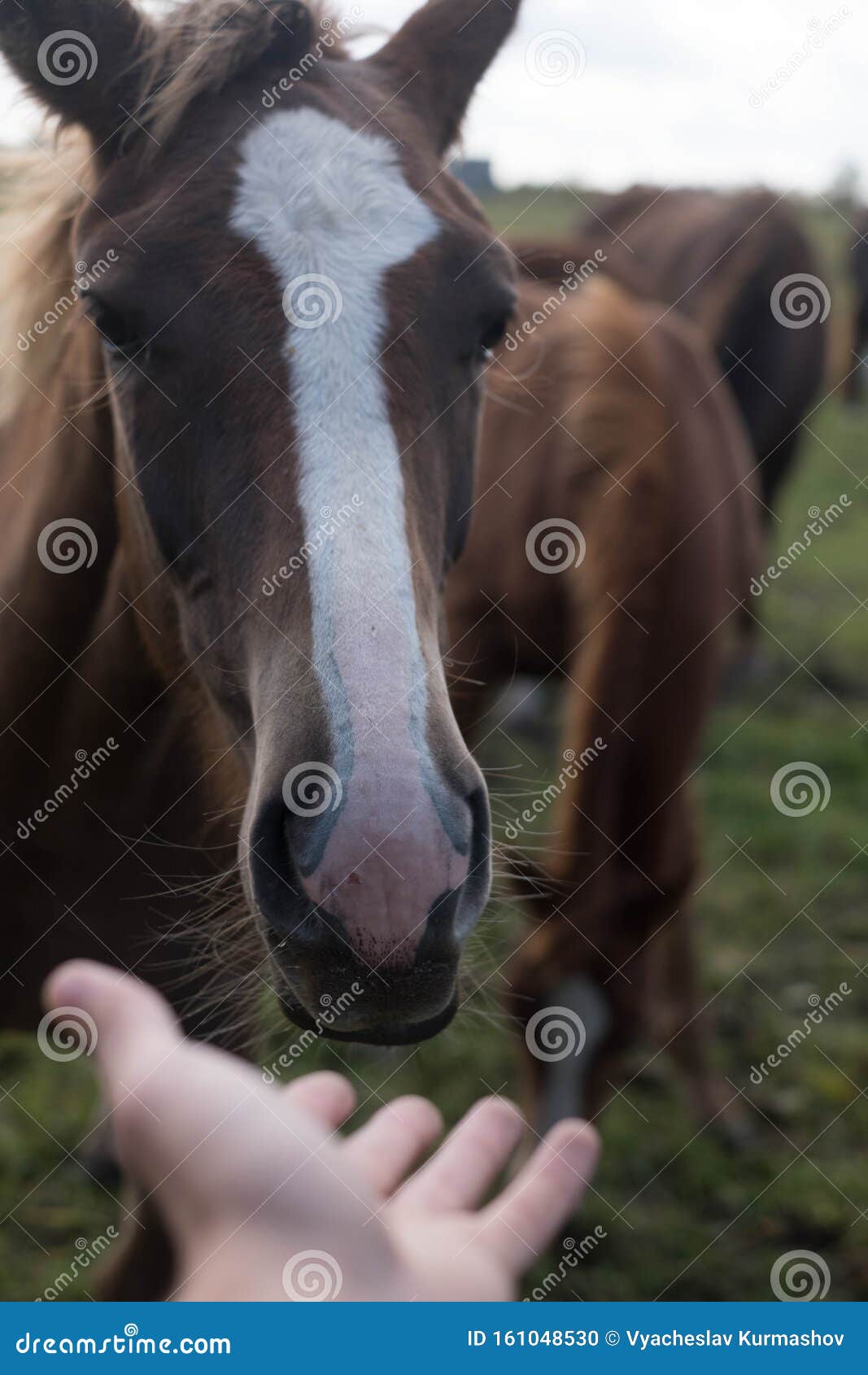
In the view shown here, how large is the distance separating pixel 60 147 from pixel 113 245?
559 millimetres

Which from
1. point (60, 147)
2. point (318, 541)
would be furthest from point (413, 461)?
point (60, 147)

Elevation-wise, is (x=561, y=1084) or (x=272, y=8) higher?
(x=272, y=8)

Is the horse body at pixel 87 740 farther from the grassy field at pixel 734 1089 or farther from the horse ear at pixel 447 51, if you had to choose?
the horse ear at pixel 447 51

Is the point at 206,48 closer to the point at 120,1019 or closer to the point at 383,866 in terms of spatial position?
the point at 383,866

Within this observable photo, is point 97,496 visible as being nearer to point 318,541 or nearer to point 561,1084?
point 318,541

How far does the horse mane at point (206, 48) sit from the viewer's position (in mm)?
1793

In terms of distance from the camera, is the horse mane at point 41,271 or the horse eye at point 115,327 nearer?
the horse eye at point 115,327

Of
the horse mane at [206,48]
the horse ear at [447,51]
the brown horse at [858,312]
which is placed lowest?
the horse mane at [206,48]

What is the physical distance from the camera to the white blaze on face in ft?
4.42

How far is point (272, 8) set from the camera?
189cm

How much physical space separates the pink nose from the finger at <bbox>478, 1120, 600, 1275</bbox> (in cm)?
31

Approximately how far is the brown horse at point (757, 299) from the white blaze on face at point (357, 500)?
5.00 metres

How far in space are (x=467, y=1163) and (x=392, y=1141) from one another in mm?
103

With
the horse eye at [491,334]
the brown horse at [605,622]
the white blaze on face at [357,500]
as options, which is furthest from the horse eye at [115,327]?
the brown horse at [605,622]
